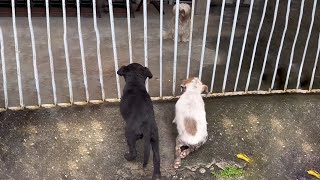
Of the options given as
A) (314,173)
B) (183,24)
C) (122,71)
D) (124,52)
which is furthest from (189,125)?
(183,24)

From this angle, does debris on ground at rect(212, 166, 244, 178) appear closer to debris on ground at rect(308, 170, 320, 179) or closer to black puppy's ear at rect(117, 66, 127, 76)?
debris on ground at rect(308, 170, 320, 179)

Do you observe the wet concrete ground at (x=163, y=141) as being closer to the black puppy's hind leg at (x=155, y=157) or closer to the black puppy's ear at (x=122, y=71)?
the black puppy's hind leg at (x=155, y=157)

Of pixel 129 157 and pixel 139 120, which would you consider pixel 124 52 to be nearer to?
→ pixel 129 157

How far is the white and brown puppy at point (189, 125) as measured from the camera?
191 inches

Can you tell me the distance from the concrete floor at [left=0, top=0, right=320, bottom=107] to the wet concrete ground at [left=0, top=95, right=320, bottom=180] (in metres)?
0.41

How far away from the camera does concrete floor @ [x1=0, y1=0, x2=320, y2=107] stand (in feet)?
19.8

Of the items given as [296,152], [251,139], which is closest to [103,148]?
[251,139]

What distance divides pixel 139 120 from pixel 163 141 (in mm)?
780

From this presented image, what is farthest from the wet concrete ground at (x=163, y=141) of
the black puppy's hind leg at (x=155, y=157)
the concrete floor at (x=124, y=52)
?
the concrete floor at (x=124, y=52)

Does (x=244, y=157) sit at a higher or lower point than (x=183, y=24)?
lower

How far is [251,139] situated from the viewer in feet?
17.7

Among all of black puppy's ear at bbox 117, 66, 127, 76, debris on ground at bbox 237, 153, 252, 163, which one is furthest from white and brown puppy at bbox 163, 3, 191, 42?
debris on ground at bbox 237, 153, 252, 163

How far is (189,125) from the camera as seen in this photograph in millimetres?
4852

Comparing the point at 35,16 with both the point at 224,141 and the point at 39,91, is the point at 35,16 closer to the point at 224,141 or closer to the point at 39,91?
the point at 39,91
